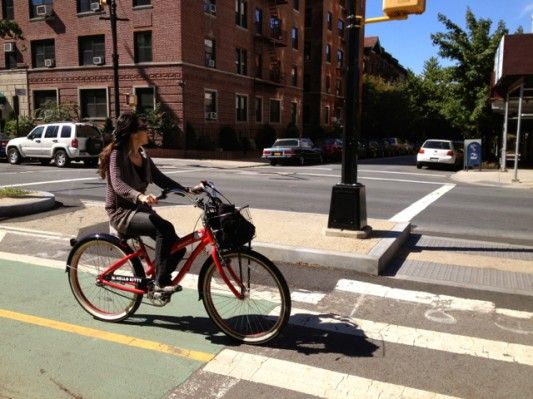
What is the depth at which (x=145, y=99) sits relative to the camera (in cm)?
3039

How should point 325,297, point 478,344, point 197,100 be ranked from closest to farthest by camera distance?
point 478,344 < point 325,297 < point 197,100

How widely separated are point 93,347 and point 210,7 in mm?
30153

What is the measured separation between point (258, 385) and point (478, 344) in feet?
6.36

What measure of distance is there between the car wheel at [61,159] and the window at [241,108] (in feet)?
50.0

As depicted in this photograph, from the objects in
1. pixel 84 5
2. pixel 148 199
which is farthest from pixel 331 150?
pixel 148 199

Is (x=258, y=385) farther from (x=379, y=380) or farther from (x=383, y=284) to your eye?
(x=383, y=284)

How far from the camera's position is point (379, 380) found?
360 centimetres

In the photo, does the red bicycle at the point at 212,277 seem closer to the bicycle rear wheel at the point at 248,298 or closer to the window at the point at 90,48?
A: the bicycle rear wheel at the point at 248,298

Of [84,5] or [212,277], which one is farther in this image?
[84,5]

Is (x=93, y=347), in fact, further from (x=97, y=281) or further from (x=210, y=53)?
(x=210, y=53)

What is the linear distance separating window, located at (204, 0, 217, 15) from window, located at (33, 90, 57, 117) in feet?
36.2

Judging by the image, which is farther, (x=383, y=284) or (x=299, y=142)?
(x=299, y=142)


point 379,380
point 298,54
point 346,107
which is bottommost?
point 379,380

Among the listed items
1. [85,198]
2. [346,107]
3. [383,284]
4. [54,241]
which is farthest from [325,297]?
[85,198]
